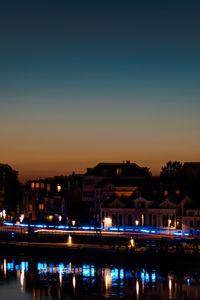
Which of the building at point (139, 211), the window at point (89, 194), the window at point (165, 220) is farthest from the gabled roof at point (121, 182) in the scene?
the window at point (165, 220)

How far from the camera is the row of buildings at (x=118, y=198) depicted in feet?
441

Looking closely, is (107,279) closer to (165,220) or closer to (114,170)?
(165,220)

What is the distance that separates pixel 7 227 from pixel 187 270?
2202 inches

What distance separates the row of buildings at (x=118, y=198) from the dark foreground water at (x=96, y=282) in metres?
24.5

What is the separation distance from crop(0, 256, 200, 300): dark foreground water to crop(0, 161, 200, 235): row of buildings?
24506 mm

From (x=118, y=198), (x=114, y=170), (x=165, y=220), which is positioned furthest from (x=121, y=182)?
(x=165, y=220)

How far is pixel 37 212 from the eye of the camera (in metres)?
188

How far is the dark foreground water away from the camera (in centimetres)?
8688

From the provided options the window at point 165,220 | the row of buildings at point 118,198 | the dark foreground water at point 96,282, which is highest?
the row of buildings at point 118,198

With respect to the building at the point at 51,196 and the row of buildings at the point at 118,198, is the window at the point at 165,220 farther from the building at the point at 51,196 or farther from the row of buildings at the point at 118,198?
the building at the point at 51,196

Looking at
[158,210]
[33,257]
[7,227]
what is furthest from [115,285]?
[7,227]

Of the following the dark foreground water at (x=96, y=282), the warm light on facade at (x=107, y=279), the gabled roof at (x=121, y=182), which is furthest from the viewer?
the gabled roof at (x=121, y=182)

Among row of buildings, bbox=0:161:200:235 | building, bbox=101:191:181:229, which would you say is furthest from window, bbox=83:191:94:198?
building, bbox=101:191:181:229

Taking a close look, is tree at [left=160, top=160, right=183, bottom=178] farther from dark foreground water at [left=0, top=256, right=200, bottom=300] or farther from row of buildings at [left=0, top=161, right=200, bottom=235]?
dark foreground water at [left=0, top=256, right=200, bottom=300]
